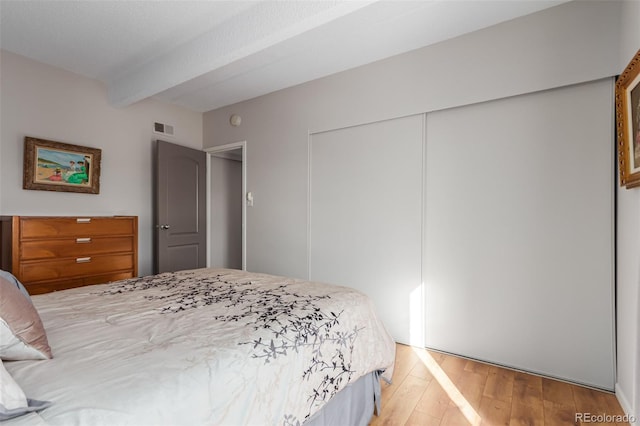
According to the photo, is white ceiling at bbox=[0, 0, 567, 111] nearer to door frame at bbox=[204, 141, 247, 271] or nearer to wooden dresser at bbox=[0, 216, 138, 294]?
door frame at bbox=[204, 141, 247, 271]

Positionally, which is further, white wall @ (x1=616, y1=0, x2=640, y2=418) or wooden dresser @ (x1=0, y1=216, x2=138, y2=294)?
wooden dresser @ (x1=0, y1=216, x2=138, y2=294)

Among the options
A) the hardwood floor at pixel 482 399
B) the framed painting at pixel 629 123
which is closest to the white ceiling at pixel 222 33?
the framed painting at pixel 629 123

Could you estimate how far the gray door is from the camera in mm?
3670

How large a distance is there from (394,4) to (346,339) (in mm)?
2207

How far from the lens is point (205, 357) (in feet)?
3.24

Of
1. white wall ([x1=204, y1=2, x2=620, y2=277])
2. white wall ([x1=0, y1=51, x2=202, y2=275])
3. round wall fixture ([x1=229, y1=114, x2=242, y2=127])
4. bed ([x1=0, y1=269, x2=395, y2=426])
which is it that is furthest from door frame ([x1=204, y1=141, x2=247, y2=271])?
bed ([x1=0, y1=269, x2=395, y2=426])

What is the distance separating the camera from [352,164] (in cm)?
315

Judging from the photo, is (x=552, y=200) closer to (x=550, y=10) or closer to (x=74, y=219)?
(x=550, y=10)

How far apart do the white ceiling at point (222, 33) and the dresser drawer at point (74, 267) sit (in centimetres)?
162

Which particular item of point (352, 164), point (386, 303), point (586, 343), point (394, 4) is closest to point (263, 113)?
point (352, 164)

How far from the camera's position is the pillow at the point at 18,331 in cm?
87

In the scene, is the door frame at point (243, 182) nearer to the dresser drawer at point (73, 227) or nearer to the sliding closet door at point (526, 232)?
the dresser drawer at point (73, 227)

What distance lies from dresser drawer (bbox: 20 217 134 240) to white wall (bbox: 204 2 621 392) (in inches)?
54.3

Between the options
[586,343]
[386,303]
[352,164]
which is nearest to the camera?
[586,343]
